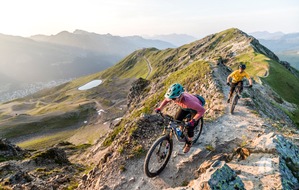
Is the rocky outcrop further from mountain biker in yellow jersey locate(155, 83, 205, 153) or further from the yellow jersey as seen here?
the yellow jersey

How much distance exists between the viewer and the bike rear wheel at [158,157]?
43.3 feet

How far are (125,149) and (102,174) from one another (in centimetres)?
231

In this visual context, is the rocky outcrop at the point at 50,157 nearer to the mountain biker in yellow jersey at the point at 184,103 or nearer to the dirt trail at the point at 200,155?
the dirt trail at the point at 200,155

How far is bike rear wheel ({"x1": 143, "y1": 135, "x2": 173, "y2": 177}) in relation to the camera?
43.3 ft

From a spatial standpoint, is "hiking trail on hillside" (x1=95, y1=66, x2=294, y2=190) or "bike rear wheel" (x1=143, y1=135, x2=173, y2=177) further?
"bike rear wheel" (x1=143, y1=135, x2=173, y2=177)

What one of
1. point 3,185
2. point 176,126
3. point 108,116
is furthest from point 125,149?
point 108,116

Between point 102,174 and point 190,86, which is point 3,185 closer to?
point 102,174

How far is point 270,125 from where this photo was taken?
1933 cm

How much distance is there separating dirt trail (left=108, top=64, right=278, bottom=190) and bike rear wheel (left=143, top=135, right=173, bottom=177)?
0.58 m

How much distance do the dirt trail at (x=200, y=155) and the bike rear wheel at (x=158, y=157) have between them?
58cm

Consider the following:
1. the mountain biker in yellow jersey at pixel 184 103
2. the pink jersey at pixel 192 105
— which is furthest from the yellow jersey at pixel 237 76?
the pink jersey at pixel 192 105

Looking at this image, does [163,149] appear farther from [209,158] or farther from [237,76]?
[237,76]

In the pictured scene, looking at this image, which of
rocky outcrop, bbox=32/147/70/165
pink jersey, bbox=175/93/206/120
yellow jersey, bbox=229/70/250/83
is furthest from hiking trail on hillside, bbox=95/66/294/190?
rocky outcrop, bbox=32/147/70/165

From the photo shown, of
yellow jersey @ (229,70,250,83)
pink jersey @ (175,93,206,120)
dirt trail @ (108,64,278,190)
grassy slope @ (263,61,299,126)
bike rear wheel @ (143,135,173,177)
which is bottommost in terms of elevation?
grassy slope @ (263,61,299,126)
